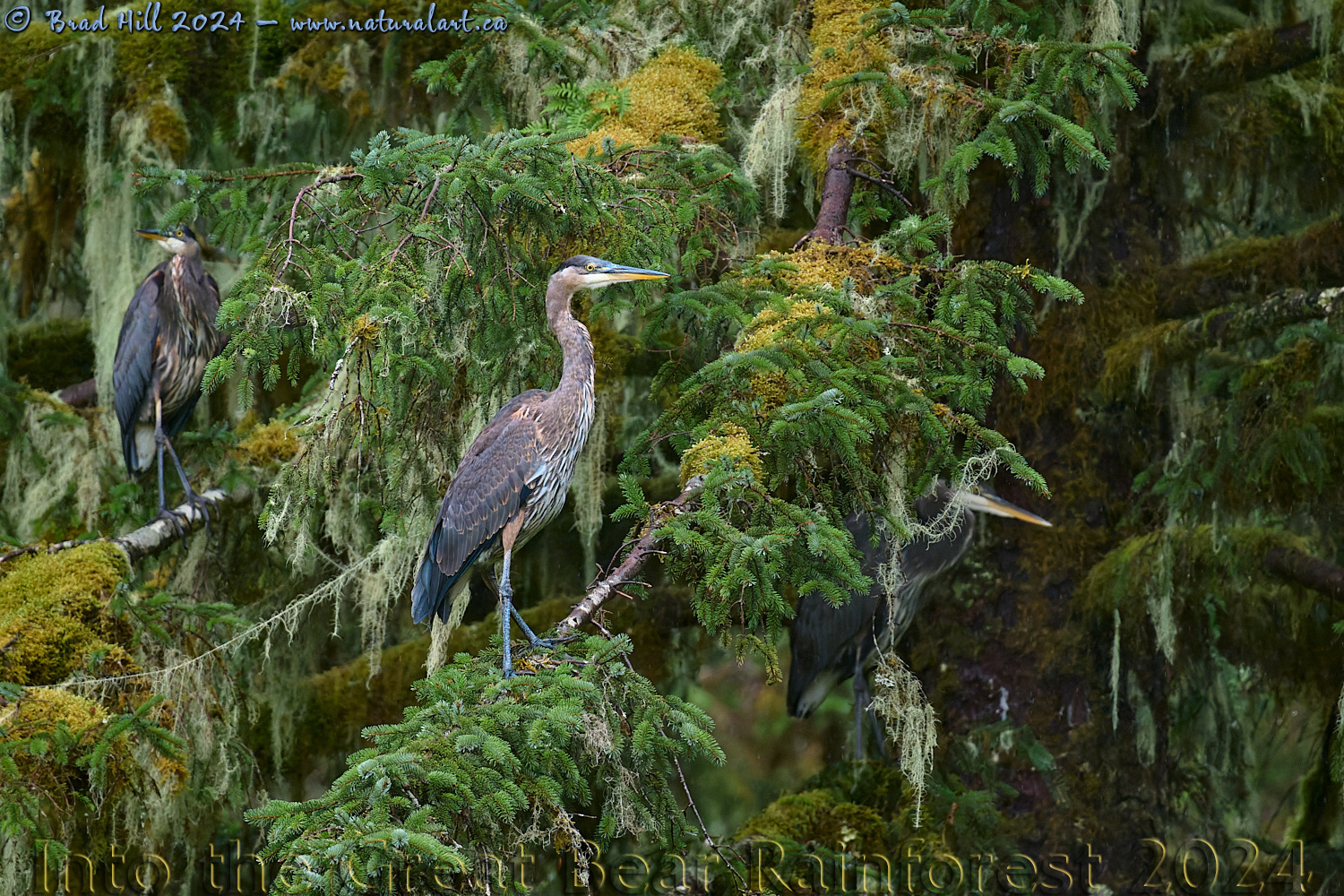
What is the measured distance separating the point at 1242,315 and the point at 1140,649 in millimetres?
1357

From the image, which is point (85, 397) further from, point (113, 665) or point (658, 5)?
point (658, 5)

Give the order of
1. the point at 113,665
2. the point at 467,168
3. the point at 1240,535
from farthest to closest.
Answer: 1. the point at 1240,535
2. the point at 113,665
3. the point at 467,168

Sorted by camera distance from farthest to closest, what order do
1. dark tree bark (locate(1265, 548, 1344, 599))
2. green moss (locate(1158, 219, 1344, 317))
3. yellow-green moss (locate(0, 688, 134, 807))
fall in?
green moss (locate(1158, 219, 1344, 317)), dark tree bark (locate(1265, 548, 1344, 599)), yellow-green moss (locate(0, 688, 134, 807))

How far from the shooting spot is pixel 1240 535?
15.2 feet

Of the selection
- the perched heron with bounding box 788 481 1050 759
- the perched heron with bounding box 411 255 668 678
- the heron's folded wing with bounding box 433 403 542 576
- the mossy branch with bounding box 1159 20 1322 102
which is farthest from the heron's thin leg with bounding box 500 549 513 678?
the mossy branch with bounding box 1159 20 1322 102

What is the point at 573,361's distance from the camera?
4043mm

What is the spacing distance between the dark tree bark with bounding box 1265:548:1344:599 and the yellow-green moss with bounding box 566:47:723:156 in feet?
7.93

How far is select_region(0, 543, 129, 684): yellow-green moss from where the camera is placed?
4.24 metres

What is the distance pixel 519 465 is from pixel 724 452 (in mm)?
865

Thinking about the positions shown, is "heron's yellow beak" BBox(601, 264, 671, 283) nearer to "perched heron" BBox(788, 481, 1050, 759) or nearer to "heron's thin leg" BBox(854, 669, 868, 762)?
"perched heron" BBox(788, 481, 1050, 759)

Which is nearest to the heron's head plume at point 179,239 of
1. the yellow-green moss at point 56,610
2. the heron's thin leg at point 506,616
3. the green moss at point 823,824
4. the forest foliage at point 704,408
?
the forest foliage at point 704,408

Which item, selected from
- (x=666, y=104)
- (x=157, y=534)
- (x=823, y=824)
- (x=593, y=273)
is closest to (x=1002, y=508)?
(x=823, y=824)

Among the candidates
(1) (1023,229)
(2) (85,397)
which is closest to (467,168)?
(1) (1023,229)

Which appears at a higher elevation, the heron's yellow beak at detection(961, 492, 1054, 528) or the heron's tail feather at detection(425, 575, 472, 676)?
the heron's yellow beak at detection(961, 492, 1054, 528)
